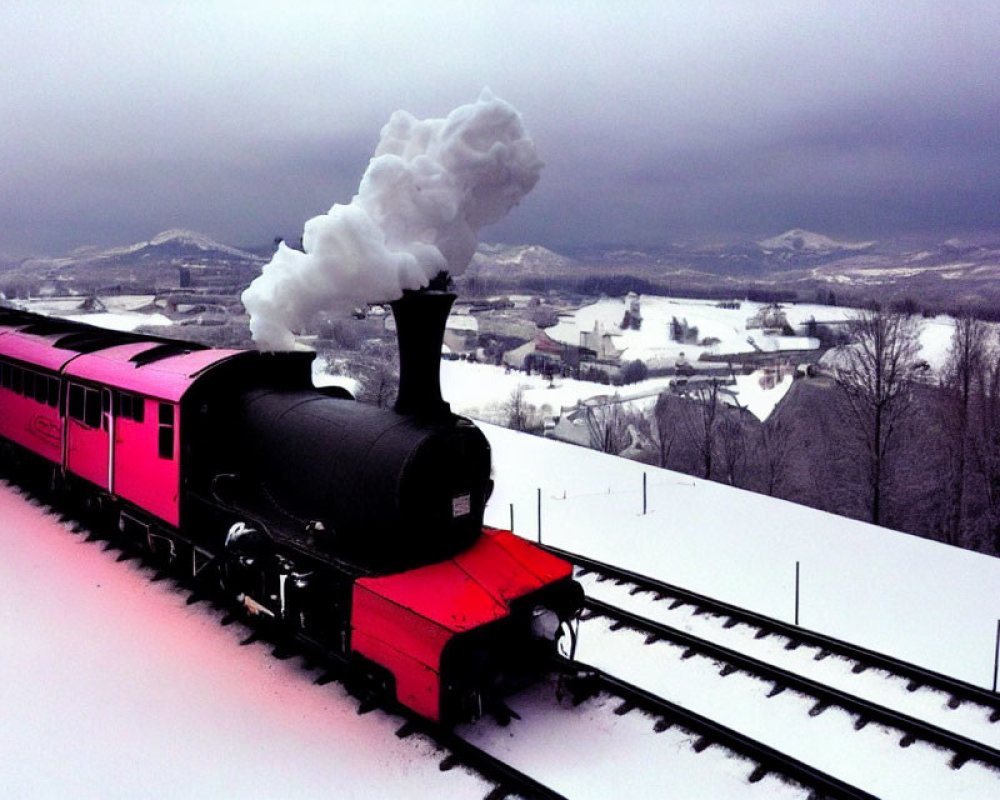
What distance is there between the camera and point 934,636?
9.38 meters

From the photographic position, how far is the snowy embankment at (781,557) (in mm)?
9562

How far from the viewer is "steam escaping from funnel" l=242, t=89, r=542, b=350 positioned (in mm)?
6898

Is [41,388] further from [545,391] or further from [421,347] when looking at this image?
[545,391]

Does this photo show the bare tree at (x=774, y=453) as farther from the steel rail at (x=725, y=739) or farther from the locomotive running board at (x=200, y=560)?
the locomotive running board at (x=200, y=560)

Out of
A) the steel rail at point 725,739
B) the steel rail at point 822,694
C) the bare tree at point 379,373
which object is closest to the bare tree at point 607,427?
the bare tree at point 379,373

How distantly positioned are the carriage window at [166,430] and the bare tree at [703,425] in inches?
727

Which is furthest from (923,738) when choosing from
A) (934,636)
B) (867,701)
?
(934,636)

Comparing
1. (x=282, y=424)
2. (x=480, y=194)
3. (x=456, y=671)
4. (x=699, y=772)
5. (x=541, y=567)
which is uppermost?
(x=480, y=194)

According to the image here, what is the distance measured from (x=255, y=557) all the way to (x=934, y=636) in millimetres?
8107

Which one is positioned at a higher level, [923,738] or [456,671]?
[456,671]

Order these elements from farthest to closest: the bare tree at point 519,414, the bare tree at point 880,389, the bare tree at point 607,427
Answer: the bare tree at point 519,414, the bare tree at point 607,427, the bare tree at point 880,389

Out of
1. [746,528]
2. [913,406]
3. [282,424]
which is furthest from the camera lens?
[913,406]

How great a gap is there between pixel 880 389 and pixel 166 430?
18.3 meters

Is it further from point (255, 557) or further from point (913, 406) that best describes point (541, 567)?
point (913, 406)
